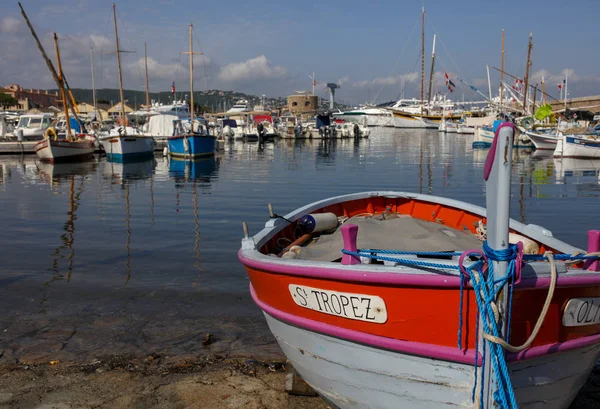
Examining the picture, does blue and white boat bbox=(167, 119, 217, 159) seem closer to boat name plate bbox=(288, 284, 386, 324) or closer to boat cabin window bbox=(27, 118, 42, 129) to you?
boat cabin window bbox=(27, 118, 42, 129)

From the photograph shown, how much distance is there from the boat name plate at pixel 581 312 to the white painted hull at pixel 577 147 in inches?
1366

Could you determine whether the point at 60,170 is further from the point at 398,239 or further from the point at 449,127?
the point at 449,127

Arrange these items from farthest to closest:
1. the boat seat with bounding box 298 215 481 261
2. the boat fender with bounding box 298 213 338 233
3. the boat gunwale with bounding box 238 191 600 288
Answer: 1. the boat fender with bounding box 298 213 338 233
2. the boat seat with bounding box 298 215 481 261
3. the boat gunwale with bounding box 238 191 600 288

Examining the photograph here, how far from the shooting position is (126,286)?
8.67 m

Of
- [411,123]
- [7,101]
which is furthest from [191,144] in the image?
[7,101]

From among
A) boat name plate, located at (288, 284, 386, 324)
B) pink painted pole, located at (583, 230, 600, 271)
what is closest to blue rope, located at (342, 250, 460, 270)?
boat name plate, located at (288, 284, 386, 324)

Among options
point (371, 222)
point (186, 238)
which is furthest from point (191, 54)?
point (371, 222)

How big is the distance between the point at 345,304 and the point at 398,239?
1728 mm

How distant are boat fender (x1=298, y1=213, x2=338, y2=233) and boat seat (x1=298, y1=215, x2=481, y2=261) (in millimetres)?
320

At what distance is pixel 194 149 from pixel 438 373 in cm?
3451

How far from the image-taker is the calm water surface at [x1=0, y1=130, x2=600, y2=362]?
677cm

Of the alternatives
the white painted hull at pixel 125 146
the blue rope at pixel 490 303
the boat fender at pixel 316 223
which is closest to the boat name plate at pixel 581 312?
the blue rope at pixel 490 303

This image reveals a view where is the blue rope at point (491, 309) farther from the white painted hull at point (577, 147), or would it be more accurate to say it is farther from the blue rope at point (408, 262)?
the white painted hull at point (577, 147)

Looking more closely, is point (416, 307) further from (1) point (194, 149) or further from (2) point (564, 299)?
(1) point (194, 149)
